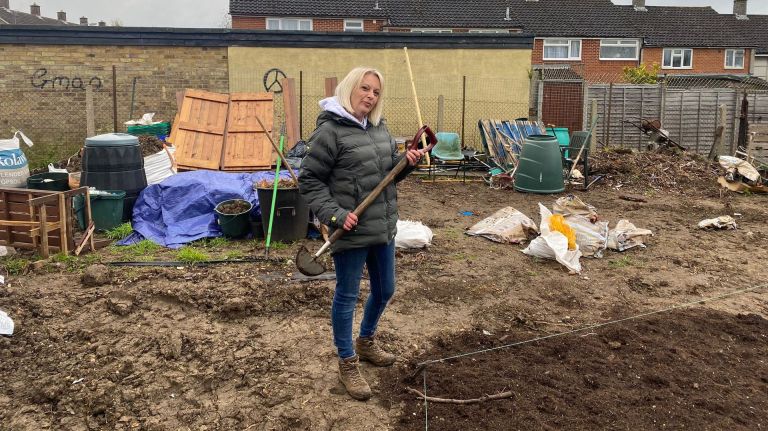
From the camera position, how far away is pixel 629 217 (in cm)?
897

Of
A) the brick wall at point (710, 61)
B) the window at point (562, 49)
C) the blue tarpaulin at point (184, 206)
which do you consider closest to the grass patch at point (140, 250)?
the blue tarpaulin at point (184, 206)

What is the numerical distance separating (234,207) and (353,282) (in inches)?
173

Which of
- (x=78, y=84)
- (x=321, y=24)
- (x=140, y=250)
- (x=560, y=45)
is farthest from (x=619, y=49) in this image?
(x=140, y=250)

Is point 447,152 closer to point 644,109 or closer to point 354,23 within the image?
point 644,109

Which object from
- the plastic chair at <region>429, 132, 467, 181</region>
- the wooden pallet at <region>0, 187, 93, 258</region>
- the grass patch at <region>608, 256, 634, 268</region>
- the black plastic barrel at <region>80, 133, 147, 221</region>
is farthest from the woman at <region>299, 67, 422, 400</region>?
the plastic chair at <region>429, 132, 467, 181</region>

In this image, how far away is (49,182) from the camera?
26.3ft

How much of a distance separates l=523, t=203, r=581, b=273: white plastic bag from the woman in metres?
3.21

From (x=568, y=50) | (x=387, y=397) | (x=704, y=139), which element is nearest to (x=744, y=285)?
(x=387, y=397)

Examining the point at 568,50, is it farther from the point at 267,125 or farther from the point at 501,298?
the point at 501,298

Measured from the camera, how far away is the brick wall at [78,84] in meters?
13.7

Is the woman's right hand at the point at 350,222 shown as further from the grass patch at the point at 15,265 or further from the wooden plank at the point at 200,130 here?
the wooden plank at the point at 200,130

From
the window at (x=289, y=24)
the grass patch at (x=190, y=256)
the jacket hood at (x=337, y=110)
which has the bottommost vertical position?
the grass patch at (x=190, y=256)

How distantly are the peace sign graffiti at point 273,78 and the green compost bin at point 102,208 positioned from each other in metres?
7.67

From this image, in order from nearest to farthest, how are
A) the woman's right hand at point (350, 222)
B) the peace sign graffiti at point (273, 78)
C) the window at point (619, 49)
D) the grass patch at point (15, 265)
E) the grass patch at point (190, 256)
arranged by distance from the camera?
1. the woman's right hand at point (350, 222)
2. the grass patch at point (15, 265)
3. the grass patch at point (190, 256)
4. the peace sign graffiti at point (273, 78)
5. the window at point (619, 49)
